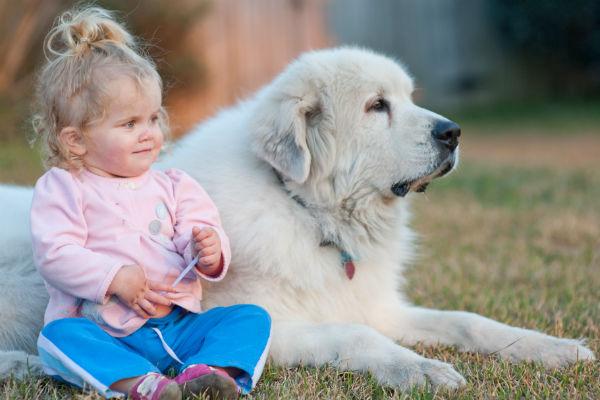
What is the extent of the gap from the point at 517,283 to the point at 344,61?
6.17ft

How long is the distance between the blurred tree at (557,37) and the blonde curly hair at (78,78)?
12.9m

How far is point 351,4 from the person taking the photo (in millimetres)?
14391

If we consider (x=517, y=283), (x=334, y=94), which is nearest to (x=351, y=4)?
(x=517, y=283)

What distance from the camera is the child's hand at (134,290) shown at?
228 cm

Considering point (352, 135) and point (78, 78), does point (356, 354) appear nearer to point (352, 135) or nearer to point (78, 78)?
point (352, 135)

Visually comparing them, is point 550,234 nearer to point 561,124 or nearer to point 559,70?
point 561,124

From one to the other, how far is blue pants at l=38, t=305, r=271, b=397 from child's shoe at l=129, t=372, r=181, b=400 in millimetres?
49

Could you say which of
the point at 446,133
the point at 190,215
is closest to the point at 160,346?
the point at 190,215

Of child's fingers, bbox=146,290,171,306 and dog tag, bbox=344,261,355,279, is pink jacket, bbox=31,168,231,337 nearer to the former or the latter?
child's fingers, bbox=146,290,171,306

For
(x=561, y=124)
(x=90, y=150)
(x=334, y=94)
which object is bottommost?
(x=561, y=124)

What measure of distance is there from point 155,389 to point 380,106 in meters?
1.50

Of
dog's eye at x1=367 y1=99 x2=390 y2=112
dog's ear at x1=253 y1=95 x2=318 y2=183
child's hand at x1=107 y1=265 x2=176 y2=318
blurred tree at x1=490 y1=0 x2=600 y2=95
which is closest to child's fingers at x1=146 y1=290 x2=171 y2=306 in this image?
child's hand at x1=107 y1=265 x2=176 y2=318

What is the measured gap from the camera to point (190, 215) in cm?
259

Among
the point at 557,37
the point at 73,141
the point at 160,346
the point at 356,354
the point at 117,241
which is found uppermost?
the point at 557,37
